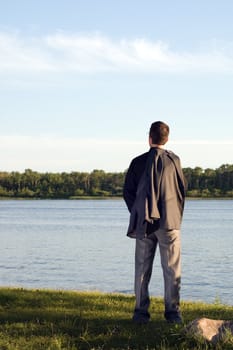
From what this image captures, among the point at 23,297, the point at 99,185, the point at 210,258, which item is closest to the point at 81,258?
the point at 210,258

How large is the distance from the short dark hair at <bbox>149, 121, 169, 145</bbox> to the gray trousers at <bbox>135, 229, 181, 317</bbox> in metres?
Result: 1.05

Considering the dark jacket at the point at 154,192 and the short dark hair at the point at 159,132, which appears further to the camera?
the short dark hair at the point at 159,132

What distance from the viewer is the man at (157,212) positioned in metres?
7.02

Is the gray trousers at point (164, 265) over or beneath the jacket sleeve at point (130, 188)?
beneath

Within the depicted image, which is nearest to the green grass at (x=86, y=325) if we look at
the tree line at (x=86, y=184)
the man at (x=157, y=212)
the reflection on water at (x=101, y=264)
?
the man at (x=157, y=212)

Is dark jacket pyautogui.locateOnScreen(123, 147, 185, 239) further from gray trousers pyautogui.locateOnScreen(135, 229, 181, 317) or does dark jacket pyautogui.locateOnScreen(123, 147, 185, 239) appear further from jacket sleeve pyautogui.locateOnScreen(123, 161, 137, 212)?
gray trousers pyautogui.locateOnScreen(135, 229, 181, 317)

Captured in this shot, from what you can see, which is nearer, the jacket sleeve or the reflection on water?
the jacket sleeve

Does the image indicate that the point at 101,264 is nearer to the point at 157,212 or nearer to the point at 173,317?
the point at 173,317

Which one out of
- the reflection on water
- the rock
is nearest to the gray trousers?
the rock

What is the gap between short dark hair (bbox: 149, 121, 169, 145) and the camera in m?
7.15

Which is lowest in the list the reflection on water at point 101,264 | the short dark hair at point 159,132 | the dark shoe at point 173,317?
the reflection on water at point 101,264

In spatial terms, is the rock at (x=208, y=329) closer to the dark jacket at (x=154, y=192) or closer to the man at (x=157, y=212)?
the man at (x=157, y=212)

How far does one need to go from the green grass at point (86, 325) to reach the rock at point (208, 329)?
0.22 ft

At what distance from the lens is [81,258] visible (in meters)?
29.7
